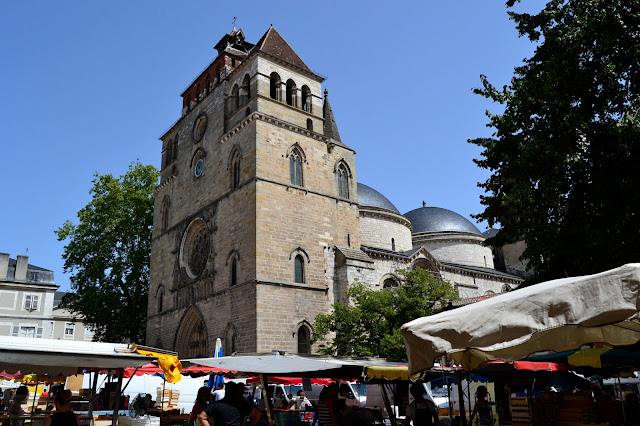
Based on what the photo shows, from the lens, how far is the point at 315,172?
25672mm

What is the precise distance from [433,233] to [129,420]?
101 feet

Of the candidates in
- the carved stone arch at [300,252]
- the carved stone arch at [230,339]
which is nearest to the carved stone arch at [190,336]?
the carved stone arch at [230,339]

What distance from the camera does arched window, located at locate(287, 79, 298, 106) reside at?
2683cm

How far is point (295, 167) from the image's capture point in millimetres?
25156

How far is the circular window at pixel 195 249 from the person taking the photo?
26206 millimetres

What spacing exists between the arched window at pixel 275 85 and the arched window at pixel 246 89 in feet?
3.76

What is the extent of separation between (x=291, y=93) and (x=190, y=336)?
13824 mm

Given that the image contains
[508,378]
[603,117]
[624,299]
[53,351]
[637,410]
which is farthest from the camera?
[508,378]

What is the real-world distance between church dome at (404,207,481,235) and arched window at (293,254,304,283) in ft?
59.8

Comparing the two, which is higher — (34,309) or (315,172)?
(315,172)

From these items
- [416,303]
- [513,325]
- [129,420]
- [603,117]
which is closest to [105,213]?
[416,303]

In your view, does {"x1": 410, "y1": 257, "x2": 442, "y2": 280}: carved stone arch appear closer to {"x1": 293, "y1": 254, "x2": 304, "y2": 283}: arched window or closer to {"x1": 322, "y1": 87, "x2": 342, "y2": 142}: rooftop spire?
{"x1": 293, "y1": 254, "x2": 304, "y2": 283}: arched window

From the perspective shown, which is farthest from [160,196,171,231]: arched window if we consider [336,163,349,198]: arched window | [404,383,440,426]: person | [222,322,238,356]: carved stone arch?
[404,383,440,426]: person

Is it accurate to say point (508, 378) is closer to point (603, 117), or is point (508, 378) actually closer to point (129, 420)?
point (603, 117)
